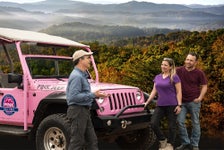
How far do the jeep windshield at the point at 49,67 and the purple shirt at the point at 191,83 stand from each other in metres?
2.34

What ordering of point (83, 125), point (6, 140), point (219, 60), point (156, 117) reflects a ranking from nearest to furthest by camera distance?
point (83, 125) → point (156, 117) → point (6, 140) → point (219, 60)

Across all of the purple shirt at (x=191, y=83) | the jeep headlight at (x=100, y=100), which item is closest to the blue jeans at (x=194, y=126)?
the purple shirt at (x=191, y=83)

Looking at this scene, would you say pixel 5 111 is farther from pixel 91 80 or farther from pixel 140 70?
pixel 140 70

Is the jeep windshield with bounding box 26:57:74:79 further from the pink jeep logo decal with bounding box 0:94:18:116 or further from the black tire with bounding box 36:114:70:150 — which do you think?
the black tire with bounding box 36:114:70:150

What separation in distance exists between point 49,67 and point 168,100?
266 cm

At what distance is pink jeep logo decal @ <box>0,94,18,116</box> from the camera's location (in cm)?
746

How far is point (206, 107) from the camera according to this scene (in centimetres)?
3275

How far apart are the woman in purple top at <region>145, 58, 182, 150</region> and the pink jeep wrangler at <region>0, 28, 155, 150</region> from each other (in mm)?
217

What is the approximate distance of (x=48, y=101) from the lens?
22.3 ft

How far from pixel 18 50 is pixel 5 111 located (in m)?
1.12

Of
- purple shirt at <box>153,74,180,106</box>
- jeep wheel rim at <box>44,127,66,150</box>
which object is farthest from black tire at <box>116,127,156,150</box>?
jeep wheel rim at <box>44,127,66,150</box>

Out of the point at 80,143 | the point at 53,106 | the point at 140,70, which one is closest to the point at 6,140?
the point at 53,106

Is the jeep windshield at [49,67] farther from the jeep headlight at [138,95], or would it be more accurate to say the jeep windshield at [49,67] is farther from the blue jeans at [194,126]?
the blue jeans at [194,126]

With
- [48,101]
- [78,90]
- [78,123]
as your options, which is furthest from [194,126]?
[78,90]
